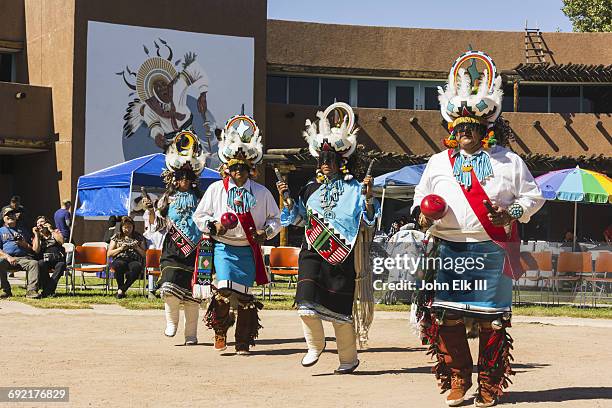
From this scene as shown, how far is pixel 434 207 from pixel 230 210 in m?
3.53

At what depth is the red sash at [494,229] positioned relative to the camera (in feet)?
25.1

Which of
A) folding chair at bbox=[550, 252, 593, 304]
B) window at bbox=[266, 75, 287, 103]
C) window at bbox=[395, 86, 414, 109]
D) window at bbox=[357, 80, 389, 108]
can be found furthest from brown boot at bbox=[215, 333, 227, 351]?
window at bbox=[395, 86, 414, 109]

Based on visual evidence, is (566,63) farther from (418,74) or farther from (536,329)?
(536,329)

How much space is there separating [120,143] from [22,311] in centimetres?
1270

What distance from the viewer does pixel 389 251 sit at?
1680 cm

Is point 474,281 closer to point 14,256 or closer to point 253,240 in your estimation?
point 253,240

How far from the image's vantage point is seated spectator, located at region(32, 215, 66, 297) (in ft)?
57.4

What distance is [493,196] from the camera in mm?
7750

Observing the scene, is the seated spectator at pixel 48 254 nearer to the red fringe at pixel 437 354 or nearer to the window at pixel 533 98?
the red fringe at pixel 437 354

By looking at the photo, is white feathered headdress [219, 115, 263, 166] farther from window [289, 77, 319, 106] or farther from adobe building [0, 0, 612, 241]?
window [289, 77, 319, 106]

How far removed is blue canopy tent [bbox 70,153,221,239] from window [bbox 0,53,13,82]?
9.70m

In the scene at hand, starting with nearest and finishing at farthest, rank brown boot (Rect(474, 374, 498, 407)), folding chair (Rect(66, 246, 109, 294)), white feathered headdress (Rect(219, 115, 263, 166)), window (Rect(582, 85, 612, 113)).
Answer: brown boot (Rect(474, 374, 498, 407)), white feathered headdress (Rect(219, 115, 263, 166)), folding chair (Rect(66, 246, 109, 294)), window (Rect(582, 85, 612, 113))

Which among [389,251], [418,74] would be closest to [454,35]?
[418,74]

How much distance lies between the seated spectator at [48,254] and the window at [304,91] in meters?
15.0
